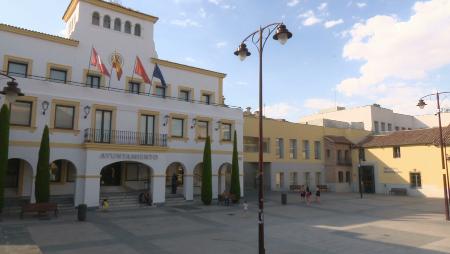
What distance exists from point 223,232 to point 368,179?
113 ft

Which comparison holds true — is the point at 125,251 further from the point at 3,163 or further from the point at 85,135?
the point at 85,135

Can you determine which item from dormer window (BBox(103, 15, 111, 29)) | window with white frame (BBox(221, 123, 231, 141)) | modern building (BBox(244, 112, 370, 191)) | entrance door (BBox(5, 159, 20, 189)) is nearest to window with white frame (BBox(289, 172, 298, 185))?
modern building (BBox(244, 112, 370, 191))

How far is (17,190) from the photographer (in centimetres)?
2405

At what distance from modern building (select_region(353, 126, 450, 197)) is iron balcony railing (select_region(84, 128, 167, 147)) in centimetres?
2469

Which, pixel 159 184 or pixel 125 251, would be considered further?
pixel 159 184

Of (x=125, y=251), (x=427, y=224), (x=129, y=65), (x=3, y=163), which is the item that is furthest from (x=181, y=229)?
(x=129, y=65)

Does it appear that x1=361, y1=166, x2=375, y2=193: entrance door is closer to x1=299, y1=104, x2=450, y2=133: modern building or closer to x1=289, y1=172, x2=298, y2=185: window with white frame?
x1=299, y1=104, x2=450, y2=133: modern building

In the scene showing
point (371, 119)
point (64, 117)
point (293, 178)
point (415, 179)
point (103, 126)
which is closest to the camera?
point (64, 117)

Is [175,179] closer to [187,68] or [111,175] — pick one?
[111,175]

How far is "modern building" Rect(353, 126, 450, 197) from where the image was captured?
4047 centimetres

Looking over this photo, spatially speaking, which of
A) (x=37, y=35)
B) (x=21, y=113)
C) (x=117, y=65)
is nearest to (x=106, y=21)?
(x=117, y=65)

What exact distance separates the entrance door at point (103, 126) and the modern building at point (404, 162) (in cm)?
2862

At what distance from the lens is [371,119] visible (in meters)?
55.7

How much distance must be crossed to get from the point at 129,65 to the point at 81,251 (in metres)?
19.8
